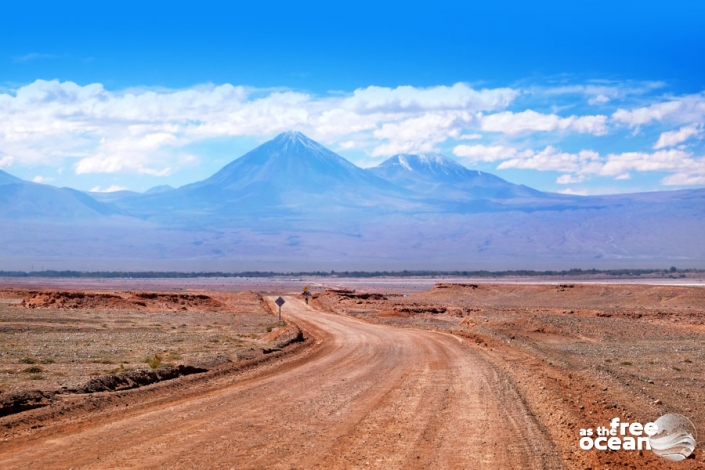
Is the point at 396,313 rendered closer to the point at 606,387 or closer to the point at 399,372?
the point at 399,372

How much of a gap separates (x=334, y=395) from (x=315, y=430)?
13.7ft

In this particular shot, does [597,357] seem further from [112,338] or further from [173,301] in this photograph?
[173,301]

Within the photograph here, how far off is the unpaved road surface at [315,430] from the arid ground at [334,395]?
4 centimetres

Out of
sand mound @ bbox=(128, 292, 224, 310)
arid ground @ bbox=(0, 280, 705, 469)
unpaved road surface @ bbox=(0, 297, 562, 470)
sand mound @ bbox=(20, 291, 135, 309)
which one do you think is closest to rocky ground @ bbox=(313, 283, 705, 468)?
arid ground @ bbox=(0, 280, 705, 469)

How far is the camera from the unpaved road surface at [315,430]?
10992 millimetres

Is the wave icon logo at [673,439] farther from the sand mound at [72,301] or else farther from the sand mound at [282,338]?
the sand mound at [72,301]

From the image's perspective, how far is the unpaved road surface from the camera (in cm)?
1099

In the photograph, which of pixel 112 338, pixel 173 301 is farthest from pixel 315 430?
pixel 173 301

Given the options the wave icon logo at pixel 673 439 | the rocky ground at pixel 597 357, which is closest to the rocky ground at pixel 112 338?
the rocky ground at pixel 597 357

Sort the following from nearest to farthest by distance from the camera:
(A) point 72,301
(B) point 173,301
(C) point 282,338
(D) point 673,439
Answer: (D) point 673,439
(C) point 282,338
(A) point 72,301
(B) point 173,301

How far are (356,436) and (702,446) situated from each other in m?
5.62

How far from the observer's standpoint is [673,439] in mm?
12039

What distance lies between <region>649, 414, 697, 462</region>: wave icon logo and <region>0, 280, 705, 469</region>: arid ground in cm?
23

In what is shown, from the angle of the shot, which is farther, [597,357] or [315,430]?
[597,357]
